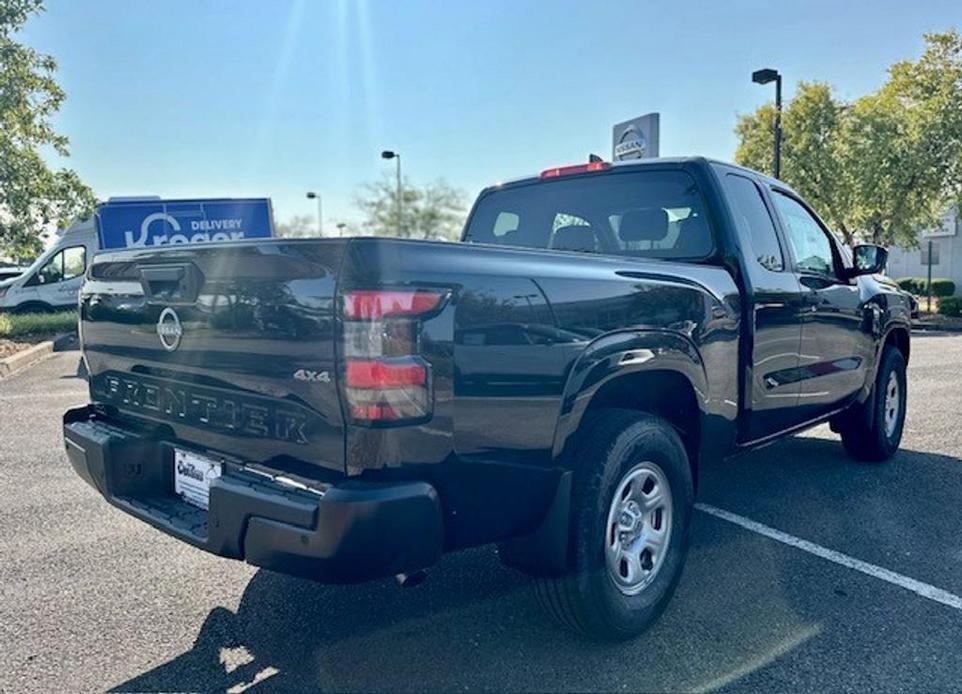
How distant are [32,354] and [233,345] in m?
11.5

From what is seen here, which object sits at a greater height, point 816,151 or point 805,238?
point 816,151

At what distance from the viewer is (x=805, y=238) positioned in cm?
452

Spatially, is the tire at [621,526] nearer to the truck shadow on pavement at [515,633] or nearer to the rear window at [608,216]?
the truck shadow on pavement at [515,633]

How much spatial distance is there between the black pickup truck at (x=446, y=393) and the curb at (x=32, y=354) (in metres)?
8.81

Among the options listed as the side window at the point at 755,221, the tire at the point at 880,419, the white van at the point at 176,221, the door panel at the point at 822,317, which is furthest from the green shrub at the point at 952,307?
the side window at the point at 755,221

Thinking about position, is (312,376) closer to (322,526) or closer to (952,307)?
(322,526)

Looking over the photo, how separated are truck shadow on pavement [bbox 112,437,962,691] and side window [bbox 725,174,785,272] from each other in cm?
150

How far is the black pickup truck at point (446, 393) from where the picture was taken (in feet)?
7.09

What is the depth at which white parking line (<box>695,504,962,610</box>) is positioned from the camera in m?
3.31

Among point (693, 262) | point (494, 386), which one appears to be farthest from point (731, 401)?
point (494, 386)

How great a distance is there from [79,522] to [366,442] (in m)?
2.99

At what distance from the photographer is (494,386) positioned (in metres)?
2.37

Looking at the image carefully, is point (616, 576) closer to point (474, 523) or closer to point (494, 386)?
point (474, 523)

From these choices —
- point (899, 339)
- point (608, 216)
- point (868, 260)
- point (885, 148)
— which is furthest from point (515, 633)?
point (885, 148)
